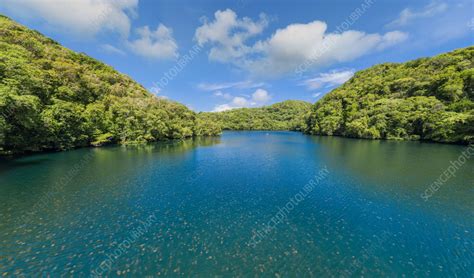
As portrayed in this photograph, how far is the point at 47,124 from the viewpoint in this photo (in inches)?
1677

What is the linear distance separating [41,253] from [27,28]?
119726 millimetres

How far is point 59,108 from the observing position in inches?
1874

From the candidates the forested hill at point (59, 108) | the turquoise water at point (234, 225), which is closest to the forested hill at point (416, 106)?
the turquoise water at point (234, 225)

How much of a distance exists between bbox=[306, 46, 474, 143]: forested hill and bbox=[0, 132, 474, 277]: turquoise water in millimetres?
53758

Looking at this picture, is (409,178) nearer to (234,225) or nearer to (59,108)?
(234,225)

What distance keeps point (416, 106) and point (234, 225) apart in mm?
103923

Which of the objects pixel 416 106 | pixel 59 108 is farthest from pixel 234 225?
pixel 416 106

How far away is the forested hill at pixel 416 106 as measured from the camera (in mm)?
65500

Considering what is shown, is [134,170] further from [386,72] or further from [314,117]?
[386,72]

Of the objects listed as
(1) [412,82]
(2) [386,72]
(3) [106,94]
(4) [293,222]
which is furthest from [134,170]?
(2) [386,72]

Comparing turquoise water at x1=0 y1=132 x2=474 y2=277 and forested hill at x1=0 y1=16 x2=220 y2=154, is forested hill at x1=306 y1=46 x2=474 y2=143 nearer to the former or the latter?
turquoise water at x1=0 y1=132 x2=474 y2=277

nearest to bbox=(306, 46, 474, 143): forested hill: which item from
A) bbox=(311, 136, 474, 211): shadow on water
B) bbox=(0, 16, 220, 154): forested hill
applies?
bbox=(311, 136, 474, 211): shadow on water

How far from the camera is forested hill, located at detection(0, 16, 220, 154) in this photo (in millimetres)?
32750

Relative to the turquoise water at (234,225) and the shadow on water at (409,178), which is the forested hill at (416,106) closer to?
the shadow on water at (409,178)
